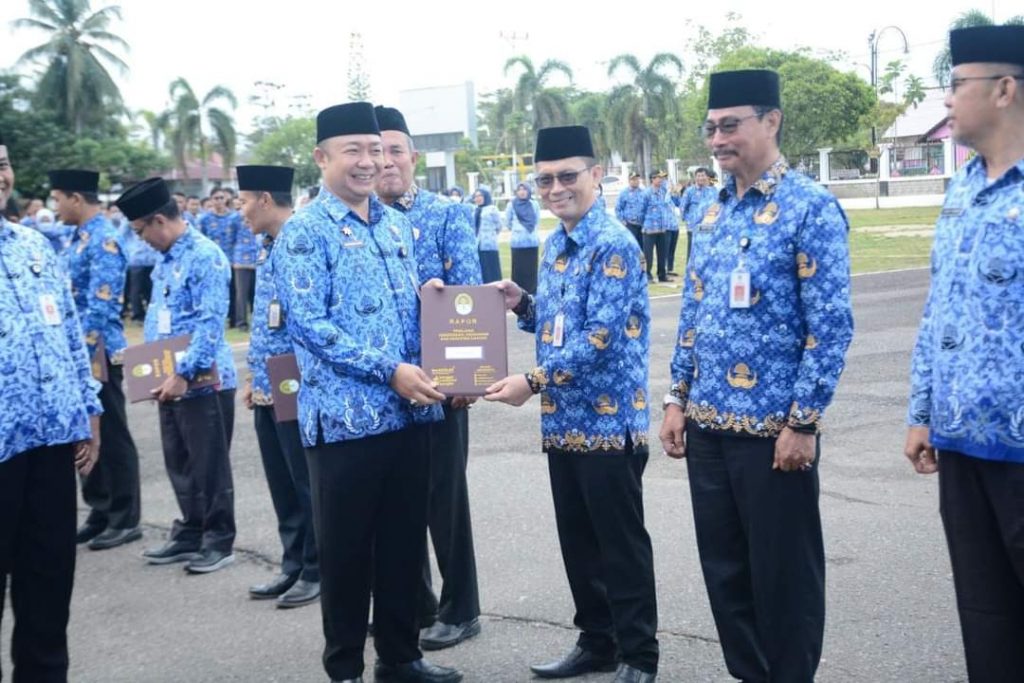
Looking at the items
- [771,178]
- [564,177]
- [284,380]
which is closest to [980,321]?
[771,178]

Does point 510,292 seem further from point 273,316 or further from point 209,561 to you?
point 209,561

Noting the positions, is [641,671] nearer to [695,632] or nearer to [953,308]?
[695,632]

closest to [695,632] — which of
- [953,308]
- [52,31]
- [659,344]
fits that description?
[953,308]

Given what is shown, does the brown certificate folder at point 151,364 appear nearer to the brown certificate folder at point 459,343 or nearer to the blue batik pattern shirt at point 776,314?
the brown certificate folder at point 459,343

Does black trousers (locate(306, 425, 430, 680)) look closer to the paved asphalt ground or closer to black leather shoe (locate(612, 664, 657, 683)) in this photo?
the paved asphalt ground

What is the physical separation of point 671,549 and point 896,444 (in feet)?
9.37

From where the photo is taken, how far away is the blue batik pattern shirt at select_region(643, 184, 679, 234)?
860 inches

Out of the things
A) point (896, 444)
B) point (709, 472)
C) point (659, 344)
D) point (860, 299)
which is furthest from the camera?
point (860, 299)

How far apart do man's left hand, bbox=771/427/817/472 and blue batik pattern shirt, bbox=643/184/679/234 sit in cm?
1815

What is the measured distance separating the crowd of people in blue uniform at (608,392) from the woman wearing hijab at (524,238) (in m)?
13.9

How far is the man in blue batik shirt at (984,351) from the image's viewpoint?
336 cm

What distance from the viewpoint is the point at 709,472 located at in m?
4.14

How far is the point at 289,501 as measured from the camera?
6172 mm

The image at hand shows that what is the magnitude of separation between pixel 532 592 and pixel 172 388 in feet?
7.84
